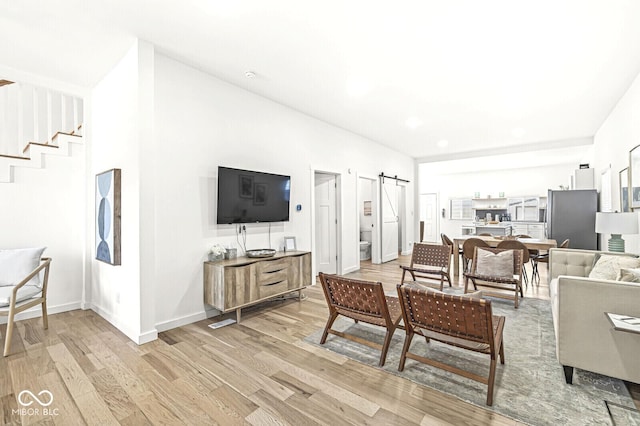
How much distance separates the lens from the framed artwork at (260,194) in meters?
3.98

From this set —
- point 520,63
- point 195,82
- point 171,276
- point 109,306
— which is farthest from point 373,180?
point 109,306

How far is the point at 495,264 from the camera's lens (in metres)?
4.26

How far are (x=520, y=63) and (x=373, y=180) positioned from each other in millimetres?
3944

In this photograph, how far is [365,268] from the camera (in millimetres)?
6547

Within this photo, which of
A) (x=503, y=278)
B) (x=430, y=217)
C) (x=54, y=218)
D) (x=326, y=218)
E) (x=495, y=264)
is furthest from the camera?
(x=430, y=217)

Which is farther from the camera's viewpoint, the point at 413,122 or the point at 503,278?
the point at 413,122

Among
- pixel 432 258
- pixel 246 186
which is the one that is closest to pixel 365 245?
pixel 432 258

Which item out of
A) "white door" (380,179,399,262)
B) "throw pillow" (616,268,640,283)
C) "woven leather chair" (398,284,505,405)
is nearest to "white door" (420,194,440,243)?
"white door" (380,179,399,262)

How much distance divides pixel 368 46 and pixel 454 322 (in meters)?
2.64

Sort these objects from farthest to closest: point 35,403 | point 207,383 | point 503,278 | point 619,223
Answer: point 503,278 < point 619,223 < point 207,383 < point 35,403

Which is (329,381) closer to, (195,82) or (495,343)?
(495,343)

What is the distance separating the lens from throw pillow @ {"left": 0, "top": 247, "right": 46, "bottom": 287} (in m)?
3.15

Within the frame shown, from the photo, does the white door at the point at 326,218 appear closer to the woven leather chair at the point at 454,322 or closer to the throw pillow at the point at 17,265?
the woven leather chair at the point at 454,322

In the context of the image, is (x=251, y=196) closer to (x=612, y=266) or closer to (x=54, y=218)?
(x=54, y=218)
